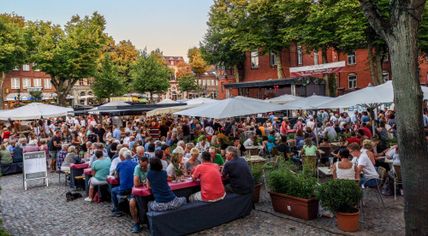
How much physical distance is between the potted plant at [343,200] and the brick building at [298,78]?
2710cm

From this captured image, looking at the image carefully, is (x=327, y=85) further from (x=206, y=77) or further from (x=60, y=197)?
(x=206, y=77)

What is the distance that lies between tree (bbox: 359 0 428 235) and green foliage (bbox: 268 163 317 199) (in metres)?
2.15

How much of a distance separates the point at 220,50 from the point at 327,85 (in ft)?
49.4

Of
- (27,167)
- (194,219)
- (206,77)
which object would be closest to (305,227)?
(194,219)

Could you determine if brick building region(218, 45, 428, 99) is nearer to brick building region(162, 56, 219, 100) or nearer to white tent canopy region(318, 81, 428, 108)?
white tent canopy region(318, 81, 428, 108)

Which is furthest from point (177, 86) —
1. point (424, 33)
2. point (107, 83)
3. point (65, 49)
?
point (424, 33)

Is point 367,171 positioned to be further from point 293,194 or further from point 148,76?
point 148,76

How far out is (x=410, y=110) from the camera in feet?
17.7

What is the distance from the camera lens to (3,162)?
14.9 metres

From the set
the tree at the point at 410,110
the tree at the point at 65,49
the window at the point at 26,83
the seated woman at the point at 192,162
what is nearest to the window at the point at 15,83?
the window at the point at 26,83

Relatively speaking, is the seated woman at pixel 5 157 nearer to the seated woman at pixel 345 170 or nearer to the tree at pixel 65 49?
the seated woman at pixel 345 170

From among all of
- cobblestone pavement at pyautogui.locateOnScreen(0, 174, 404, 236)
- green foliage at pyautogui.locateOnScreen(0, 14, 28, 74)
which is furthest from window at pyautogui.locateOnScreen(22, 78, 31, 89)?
cobblestone pavement at pyautogui.locateOnScreen(0, 174, 404, 236)

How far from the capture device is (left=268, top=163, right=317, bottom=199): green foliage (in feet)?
24.3

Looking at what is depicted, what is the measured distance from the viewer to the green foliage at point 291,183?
24.3 ft
